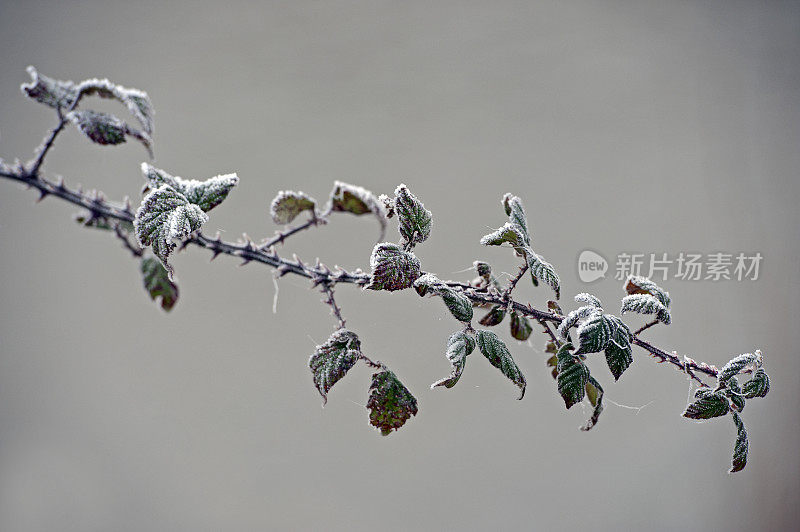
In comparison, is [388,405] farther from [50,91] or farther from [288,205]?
[50,91]

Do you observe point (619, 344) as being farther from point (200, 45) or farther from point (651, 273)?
point (200, 45)

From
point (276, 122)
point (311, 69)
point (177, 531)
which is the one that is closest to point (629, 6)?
point (311, 69)

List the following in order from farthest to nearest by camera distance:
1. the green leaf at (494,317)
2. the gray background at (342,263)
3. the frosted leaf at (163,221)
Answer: the gray background at (342,263), the green leaf at (494,317), the frosted leaf at (163,221)

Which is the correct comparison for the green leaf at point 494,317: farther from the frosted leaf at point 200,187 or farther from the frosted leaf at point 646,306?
the frosted leaf at point 200,187

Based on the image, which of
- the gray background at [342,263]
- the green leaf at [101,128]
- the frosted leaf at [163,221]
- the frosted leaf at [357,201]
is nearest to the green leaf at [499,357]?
the frosted leaf at [357,201]

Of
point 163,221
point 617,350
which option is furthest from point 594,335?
point 163,221

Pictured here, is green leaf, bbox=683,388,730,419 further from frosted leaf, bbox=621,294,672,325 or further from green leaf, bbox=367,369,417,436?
green leaf, bbox=367,369,417,436
